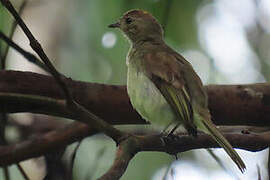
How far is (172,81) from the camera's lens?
378cm

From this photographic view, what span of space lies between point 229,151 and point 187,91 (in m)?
0.89

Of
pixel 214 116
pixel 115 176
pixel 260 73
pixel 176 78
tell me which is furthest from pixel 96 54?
pixel 115 176

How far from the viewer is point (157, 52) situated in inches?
165

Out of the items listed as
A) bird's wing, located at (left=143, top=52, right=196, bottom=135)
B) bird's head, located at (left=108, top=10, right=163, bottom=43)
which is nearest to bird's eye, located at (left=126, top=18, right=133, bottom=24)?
bird's head, located at (left=108, top=10, right=163, bottom=43)

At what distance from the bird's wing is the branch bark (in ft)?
0.61

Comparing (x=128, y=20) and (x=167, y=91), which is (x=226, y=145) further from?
(x=128, y=20)

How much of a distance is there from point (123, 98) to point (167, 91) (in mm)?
382

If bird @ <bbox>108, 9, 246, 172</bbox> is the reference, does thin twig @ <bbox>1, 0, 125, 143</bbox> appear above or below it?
above

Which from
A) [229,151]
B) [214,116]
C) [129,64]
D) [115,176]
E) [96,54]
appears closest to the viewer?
[115,176]

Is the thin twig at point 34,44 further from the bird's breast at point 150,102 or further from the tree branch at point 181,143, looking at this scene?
the bird's breast at point 150,102

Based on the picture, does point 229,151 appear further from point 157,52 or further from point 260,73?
point 260,73

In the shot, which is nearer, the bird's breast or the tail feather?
the tail feather

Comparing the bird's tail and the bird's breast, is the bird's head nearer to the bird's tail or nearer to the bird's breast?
the bird's breast

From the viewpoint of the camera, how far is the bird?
3451 millimetres
